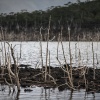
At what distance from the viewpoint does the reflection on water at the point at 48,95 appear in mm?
13367

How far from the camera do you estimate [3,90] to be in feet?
49.5

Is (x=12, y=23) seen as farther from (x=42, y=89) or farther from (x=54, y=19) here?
(x=42, y=89)

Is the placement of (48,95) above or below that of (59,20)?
below

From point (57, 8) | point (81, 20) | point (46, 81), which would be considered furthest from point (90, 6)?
point (46, 81)

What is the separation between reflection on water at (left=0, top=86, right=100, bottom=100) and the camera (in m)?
13.4

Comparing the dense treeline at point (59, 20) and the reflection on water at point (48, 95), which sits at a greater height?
the dense treeline at point (59, 20)

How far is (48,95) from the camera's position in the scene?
14039 millimetres

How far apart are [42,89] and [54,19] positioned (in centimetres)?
11751

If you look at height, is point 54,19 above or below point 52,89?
above

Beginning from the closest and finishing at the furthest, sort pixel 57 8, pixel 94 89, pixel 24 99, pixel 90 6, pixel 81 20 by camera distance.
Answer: pixel 24 99 < pixel 94 89 < pixel 81 20 < pixel 90 6 < pixel 57 8

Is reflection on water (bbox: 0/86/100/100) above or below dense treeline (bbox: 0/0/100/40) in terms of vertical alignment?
below

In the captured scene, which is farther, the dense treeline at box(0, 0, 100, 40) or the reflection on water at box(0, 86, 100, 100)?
the dense treeline at box(0, 0, 100, 40)

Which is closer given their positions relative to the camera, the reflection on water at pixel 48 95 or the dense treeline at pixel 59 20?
the reflection on water at pixel 48 95

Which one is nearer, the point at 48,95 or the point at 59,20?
the point at 48,95
